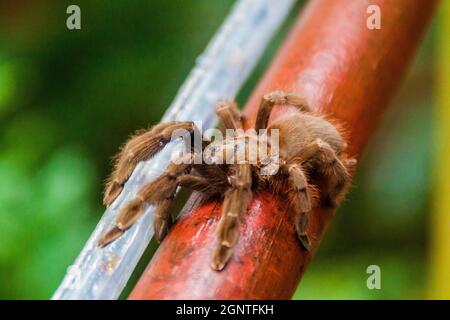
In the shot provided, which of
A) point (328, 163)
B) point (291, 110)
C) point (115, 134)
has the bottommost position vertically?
point (115, 134)

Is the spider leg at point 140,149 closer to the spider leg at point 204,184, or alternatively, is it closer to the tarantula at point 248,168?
the tarantula at point 248,168

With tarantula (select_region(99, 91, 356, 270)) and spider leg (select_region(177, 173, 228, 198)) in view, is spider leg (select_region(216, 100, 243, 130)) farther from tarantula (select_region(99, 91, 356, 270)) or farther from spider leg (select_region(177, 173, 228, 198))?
spider leg (select_region(177, 173, 228, 198))

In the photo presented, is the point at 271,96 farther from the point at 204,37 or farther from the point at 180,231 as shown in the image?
the point at 204,37

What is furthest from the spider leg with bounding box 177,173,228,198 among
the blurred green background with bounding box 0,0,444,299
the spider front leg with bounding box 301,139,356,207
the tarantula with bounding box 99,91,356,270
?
the blurred green background with bounding box 0,0,444,299

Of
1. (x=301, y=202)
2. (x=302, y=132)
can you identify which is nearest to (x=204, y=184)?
(x=301, y=202)

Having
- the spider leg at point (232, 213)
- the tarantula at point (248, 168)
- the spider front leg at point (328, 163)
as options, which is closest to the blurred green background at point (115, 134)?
the tarantula at point (248, 168)

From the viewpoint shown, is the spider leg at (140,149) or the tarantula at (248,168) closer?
the tarantula at (248,168)

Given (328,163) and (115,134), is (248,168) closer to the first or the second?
(328,163)
